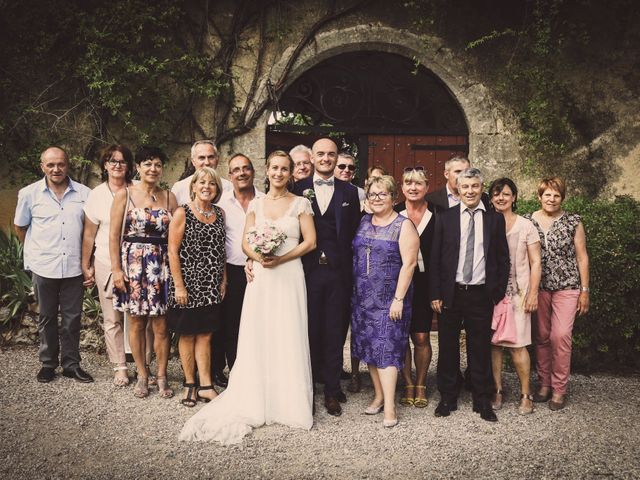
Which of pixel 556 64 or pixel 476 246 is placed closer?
pixel 476 246

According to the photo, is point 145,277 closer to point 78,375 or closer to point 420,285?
point 78,375

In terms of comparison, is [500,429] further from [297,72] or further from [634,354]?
[297,72]

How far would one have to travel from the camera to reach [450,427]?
13.9 ft

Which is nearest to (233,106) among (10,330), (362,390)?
(10,330)

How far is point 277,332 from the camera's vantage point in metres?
4.34

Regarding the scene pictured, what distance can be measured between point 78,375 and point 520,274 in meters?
3.89

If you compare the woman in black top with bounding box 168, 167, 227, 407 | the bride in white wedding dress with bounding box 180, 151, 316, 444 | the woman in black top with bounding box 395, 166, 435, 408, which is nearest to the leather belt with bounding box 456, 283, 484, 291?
the woman in black top with bounding box 395, 166, 435, 408

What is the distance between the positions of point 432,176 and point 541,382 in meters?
3.52

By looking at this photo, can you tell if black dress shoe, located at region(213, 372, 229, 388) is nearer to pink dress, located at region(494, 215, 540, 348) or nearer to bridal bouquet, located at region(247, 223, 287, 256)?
bridal bouquet, located at region(247, 223, 287, 256)

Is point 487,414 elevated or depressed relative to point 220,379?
depressed

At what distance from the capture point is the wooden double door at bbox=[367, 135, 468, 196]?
7750 millimetres

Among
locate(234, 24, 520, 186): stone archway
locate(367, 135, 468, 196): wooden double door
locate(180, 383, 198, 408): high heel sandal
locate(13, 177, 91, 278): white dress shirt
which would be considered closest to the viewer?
locate(180, 383, 198, 408): high heel sandal

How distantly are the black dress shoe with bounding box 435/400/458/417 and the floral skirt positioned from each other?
2.30 m

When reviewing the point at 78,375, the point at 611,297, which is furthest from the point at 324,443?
the point at 611,297
